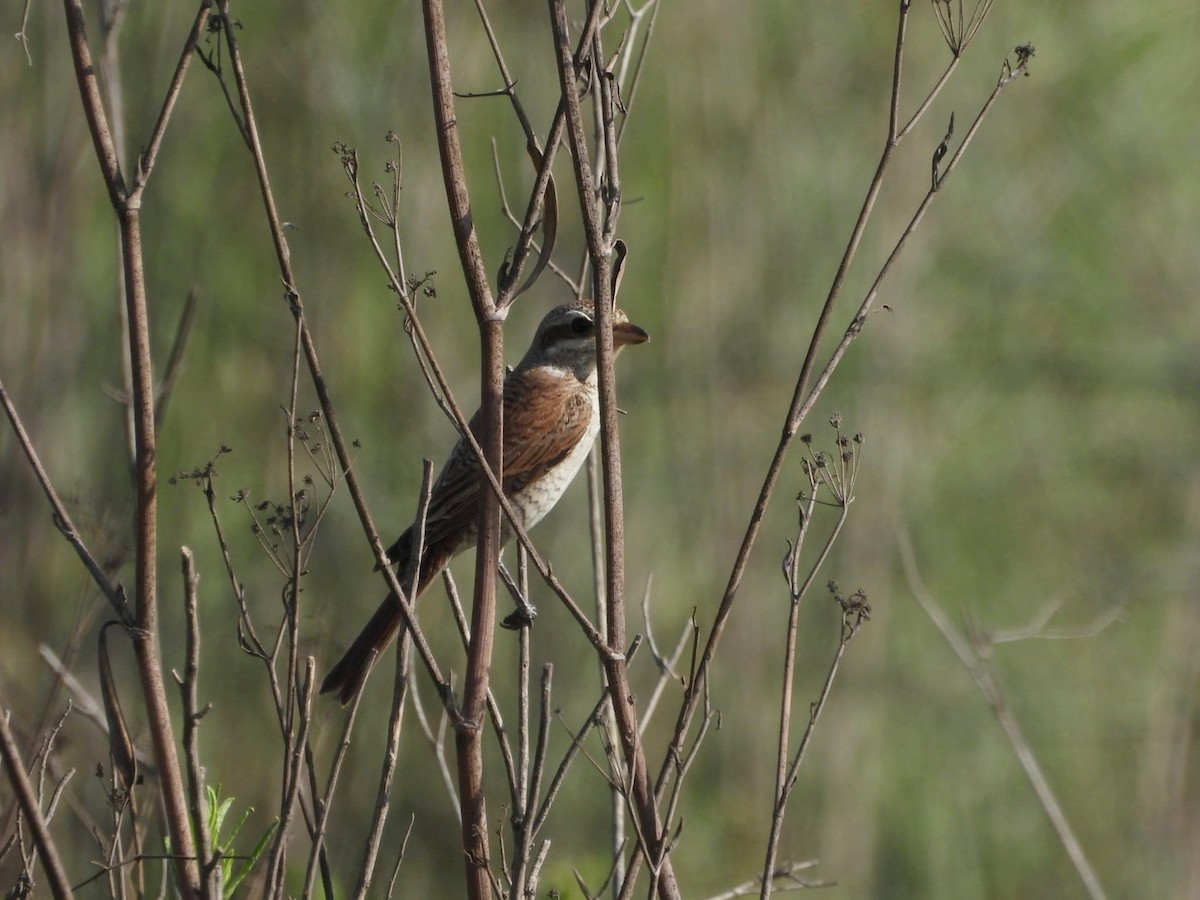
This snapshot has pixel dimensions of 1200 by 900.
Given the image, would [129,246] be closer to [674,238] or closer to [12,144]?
[12,144]

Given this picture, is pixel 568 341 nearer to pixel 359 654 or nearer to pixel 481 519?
pixel 359 654

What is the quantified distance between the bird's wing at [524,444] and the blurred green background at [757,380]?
4.82ft

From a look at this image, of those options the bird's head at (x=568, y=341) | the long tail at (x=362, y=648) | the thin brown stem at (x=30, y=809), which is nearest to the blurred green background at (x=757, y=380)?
the bird's head at (x=568, y=341)

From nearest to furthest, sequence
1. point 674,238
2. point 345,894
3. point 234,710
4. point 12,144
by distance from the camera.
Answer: point 345,894 < point 12,144 < point 234,710 < point 674,238

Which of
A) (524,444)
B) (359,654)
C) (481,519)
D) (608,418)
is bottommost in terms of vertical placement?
(359,654)

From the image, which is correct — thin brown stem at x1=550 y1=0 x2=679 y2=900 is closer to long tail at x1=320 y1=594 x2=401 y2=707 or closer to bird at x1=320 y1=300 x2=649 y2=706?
long tail at x1=320 y1=594 x2=401 y2=707

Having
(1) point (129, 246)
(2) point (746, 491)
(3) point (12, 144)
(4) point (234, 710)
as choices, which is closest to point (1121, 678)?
(2) point (746, 491)

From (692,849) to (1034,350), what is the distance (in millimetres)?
3281

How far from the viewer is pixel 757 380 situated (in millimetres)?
6582

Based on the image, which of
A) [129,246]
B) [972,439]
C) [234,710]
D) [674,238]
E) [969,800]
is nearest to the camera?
[129,246]

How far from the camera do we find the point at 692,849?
646 cm

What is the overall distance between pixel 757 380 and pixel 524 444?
2986mm

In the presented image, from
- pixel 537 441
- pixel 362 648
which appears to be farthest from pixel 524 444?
pixel 362 648

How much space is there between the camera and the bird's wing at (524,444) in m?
3.55
